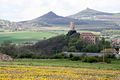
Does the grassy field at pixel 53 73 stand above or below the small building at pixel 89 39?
above

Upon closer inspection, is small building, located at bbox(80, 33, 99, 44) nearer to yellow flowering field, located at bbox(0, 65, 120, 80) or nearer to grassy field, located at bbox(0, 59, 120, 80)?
grassy field, located at bbox(0, 59, 120, 80)

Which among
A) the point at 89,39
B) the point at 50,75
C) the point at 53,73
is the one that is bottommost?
the point at 89,39

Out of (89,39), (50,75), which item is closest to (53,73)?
(50,75)

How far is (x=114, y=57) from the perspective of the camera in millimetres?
103562

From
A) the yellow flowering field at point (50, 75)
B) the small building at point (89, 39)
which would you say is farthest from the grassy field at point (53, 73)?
the small building at point (89, 39)

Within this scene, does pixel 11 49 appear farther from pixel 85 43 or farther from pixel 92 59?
pixel 92 59

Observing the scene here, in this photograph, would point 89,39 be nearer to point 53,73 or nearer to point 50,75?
point 53,73

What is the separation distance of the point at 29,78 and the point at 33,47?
109208 millimetres

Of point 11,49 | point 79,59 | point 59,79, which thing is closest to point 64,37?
point 11,49

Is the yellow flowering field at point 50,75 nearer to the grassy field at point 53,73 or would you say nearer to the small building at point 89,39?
the grassy field at point 53,73

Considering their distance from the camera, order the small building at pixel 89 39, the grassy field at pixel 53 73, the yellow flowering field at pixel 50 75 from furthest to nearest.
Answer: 1. the small building at pixel 89 39
2. the grassy field at pixel 53 73
3. the yellow flowering field at pixel 50 75

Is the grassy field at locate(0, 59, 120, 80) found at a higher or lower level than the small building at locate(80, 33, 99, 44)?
higher

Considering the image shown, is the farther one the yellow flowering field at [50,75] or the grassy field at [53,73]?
the grassy field at [53,73]

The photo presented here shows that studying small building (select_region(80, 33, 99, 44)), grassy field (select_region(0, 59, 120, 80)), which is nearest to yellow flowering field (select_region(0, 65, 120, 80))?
grassy field (select_region(0, 59, 120, 80))
